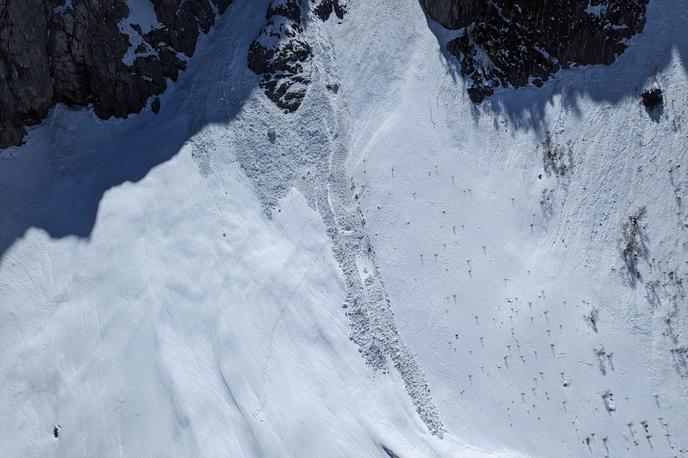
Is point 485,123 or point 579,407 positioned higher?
point 485,123

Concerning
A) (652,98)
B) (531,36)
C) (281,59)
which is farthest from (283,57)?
(652,98)

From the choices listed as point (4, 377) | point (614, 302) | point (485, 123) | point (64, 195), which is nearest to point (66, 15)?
point (64, 195)

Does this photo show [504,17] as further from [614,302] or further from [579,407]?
[579,407]

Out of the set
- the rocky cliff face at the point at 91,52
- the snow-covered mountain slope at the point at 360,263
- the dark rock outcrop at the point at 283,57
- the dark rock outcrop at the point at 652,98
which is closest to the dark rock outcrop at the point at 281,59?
the dark rock outcrop at the point at 283,57

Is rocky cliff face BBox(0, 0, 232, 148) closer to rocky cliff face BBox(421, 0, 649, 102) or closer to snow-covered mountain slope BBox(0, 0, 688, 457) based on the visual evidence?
snow-covered mountain slope BBox(0, 0, 688, 457)

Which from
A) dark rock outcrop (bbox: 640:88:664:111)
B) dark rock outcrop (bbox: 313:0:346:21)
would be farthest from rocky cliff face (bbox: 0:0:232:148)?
dark rock outcrop (bbox: 640:88:664:111)

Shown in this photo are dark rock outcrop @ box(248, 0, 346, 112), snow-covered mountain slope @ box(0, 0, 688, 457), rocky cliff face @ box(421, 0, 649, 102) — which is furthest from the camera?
dark rock outcrop @ box(248, 0, 346, 112)
